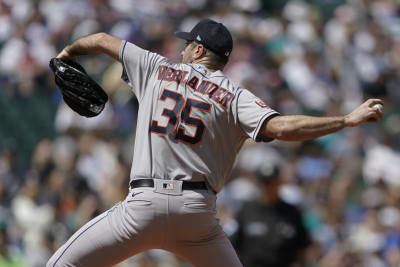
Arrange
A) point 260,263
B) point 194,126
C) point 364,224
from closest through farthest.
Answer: point 194,126 < point 260,263 < point 364,224

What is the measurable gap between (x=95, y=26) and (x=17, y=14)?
5.57 ft

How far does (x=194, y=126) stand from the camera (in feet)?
14.4

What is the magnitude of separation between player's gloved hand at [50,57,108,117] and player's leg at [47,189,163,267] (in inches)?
33.9

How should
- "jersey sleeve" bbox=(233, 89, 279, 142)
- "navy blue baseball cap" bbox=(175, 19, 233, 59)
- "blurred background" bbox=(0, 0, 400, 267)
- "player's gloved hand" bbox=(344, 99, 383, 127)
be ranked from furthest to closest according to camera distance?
"blurred background" bbox=(0, 0, 400, 267) → "navy blue baseball cap" bbox=(175, 19, 233, 59) → "jersey sleeve" bbox=(233, 89, 279, 142) → "player's gloved hand" bbox=(344, 99, 383, 127)

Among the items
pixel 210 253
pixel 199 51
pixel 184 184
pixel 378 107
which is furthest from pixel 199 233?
pixel 378 107

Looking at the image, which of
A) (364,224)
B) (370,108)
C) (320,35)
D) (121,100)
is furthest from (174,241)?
(320,35)

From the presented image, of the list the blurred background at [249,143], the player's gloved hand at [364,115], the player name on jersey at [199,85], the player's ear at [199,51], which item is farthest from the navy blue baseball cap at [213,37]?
the blurred background at [249,143]

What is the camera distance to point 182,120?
439 centimetres

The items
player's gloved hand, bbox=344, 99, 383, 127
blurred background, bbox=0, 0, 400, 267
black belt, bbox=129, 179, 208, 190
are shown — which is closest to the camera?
A: player's gloved hand, bbox=344, 99, 383, 127

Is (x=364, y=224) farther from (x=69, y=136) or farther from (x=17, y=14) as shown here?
(x=17, y=14)

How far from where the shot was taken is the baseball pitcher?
429 cm

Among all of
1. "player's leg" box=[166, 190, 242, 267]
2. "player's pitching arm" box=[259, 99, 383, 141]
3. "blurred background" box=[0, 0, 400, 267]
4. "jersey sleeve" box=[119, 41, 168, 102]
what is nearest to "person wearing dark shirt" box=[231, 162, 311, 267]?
"blurred background" box=[0, 0, 400, 267]

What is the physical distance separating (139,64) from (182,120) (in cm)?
48

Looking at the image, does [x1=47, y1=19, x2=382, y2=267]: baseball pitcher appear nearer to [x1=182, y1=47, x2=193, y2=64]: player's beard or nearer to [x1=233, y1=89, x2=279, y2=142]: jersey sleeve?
[x1=233, y1=89, x2=279, y2=142]: jersey sleeve
